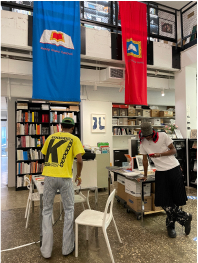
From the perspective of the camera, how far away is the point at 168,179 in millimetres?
2959

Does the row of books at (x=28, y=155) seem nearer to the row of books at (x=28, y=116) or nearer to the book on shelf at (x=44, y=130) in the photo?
the book on shelf at (x=44, y=130)

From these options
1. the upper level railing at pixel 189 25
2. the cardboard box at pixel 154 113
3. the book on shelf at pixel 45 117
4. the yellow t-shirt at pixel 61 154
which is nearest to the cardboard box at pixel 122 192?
the yellow t-shirt at pixel 61 154

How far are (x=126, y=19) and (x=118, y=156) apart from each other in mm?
4285

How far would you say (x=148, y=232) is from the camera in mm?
3100

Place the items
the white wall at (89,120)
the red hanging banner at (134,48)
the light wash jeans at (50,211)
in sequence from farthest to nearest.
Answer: the white wall at (89,120), the red hanging banner at (134,48), the light wash jeans at (50,211)

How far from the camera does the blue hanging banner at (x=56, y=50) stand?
443 centimetres

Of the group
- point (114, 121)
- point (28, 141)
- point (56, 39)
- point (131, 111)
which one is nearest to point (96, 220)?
point (56, 39)

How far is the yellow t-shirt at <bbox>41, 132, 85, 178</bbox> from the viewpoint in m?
2.45

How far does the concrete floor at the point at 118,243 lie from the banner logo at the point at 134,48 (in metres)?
3.88

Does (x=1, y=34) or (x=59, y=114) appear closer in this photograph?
(x=1, y=34)

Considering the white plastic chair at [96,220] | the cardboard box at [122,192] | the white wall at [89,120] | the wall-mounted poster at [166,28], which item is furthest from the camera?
the white wall at [89,120]

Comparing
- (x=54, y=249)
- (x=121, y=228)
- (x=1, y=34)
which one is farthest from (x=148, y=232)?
(x=1, y=34)

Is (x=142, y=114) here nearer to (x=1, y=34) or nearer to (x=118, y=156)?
(x=118, y=156)

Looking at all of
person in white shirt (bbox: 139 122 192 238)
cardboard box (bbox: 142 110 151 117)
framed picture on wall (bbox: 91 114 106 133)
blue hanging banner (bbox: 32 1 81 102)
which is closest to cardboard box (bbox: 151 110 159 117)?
cardboard box (bbox: 142 110 151 117)
